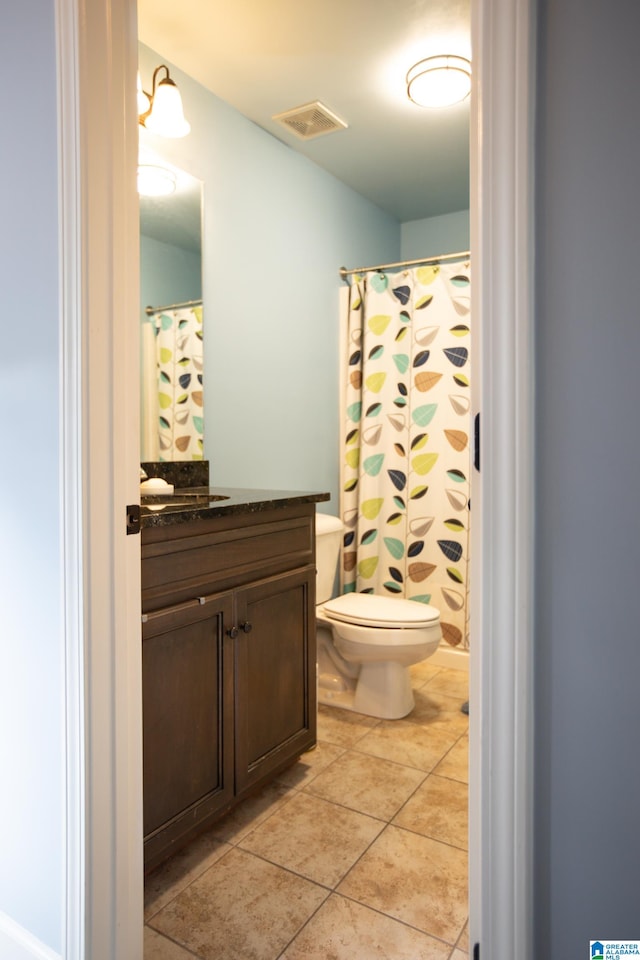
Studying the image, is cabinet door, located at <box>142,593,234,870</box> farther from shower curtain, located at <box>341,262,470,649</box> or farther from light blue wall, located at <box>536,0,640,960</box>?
shower curtain, located at <box>341,262,470,649</box>

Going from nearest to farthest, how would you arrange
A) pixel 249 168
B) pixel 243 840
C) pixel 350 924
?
pixel 350 924, pixel 243 840, pixel 249 168

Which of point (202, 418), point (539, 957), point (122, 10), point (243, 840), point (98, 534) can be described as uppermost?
point (122, 10)

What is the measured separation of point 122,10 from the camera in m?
1.09

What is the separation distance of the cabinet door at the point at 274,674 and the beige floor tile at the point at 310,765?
10 cm

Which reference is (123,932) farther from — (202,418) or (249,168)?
(249,168)

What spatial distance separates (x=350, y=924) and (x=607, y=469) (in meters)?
1.22

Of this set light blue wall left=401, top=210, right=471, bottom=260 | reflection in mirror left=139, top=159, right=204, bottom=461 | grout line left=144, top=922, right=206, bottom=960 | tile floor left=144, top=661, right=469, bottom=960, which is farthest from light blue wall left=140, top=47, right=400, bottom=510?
grout line left=144, top=922, right=206, bottom=960

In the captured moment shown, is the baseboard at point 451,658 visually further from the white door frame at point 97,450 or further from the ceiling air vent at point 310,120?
the ceiling air vent at point 310,120

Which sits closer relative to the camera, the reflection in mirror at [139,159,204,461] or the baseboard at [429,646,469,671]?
the reflection in mirror at [139,159,204,461]

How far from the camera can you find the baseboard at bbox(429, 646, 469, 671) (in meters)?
2.96

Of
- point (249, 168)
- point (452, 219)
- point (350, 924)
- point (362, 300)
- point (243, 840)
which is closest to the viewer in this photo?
point (350, 924)

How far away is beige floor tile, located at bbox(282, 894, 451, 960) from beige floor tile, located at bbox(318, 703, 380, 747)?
32.8 inches

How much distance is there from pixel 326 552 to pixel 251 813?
104 centimetres

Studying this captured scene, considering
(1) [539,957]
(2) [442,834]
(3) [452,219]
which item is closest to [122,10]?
(1) [539,957]
